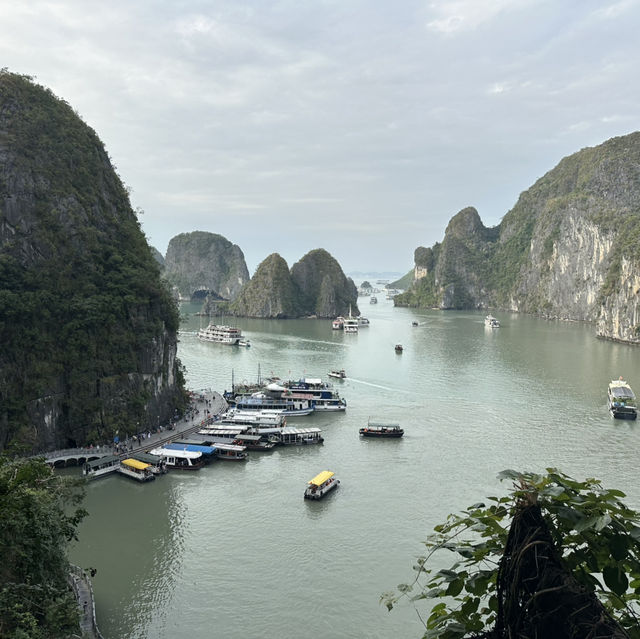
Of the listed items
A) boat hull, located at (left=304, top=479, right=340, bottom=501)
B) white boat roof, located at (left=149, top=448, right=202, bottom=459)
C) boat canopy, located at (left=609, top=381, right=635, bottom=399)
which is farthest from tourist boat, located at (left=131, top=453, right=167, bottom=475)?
boat canopy, located at (left=609, top=381, right=635, bottom=399)

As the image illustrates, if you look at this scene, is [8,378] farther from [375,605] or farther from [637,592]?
[637,592]

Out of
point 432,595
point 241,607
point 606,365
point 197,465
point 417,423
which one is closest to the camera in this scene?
point 432,595

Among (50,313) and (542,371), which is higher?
(50,313)

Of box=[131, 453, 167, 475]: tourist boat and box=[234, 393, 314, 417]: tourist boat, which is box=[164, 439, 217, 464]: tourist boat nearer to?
box=[131, 453, 167, 475]: tourist boat

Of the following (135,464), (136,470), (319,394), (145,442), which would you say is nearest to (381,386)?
(319,394)

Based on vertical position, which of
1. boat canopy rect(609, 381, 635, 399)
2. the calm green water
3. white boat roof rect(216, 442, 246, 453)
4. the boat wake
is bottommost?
the calm green water

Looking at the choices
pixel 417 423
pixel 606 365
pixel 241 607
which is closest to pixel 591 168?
pixel 606 365
